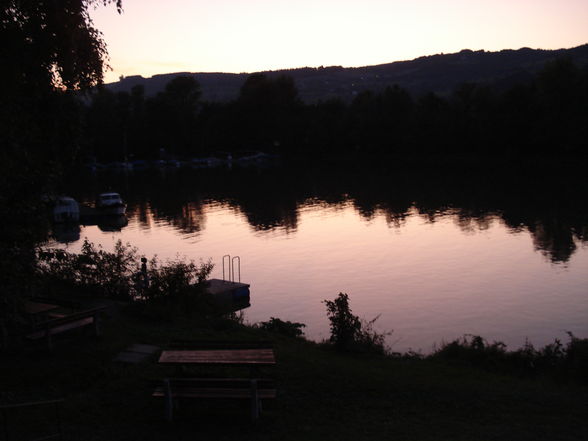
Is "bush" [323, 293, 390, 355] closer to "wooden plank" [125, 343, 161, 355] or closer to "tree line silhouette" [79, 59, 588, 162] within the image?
"wooden plank" [125, 343, 161, 355]

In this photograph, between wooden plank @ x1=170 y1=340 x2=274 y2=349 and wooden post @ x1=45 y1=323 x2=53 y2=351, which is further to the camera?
wooden post @ x1=45 y1=323 x2=53 y2=351

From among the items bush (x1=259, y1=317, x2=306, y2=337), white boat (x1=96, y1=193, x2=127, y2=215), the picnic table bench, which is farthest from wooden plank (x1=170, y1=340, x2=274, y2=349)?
white boat (x1=96, y1=193, x2=127, y2=215)

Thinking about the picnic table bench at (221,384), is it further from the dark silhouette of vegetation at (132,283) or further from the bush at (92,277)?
the bush at (92,277)

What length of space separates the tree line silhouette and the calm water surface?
24502 mm

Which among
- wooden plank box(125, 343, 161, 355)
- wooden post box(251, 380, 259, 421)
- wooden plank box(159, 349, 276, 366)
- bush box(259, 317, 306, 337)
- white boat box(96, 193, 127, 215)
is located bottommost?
white boat box(96, 193, 127, 215)

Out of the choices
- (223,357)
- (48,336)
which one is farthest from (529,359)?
(48,336)

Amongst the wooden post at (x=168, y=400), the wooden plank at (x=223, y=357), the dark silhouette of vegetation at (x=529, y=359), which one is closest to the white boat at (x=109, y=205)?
the dark silhouette of vegetation at (x=529, y=359)

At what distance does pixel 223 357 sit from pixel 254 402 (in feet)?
3.16

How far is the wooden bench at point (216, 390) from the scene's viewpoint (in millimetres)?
9180

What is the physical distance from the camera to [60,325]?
12.7 metres

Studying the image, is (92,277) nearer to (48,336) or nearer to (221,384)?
(48,336)

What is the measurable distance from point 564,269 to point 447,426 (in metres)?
20.0

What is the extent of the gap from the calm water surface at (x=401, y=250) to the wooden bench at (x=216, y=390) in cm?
924

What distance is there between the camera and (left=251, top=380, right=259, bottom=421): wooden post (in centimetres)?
899
